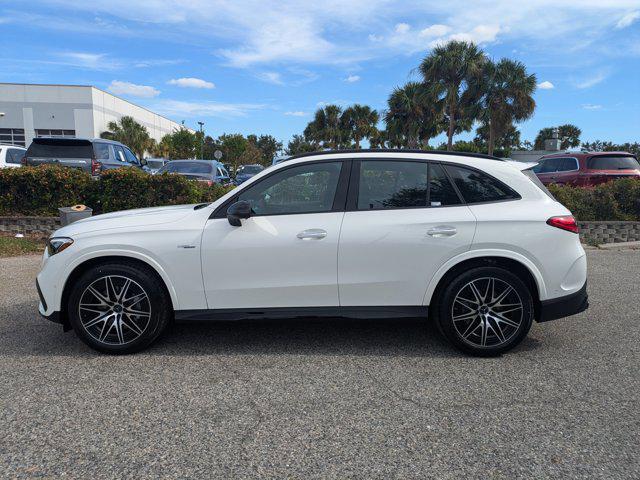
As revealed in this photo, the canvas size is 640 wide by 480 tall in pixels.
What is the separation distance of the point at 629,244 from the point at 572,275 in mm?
7160

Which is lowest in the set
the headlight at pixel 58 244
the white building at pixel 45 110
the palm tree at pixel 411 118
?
the headlight at pixel 58 244

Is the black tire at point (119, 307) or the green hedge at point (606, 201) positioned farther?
the green hedge at point (606, 201)

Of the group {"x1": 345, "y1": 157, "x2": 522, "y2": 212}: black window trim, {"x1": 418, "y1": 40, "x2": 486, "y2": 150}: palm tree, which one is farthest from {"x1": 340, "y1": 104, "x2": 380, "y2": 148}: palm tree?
{"x1": 345, "y1": 157, "x2": 522, "y2": 212}: black window trim

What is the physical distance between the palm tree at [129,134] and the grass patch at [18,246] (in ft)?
161

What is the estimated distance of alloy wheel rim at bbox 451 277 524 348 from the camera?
394 centimetres

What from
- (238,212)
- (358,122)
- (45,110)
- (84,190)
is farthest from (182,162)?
(45,110)

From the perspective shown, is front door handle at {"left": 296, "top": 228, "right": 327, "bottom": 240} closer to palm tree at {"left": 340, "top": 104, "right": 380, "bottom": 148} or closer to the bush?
the bush

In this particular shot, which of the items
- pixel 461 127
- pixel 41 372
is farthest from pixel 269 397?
pixel 461 127

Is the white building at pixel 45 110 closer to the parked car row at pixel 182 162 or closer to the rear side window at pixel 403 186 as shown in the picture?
the parked car row at pixel 182 162

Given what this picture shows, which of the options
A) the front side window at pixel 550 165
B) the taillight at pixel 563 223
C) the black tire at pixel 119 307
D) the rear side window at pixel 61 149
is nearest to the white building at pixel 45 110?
the rear side window at pixel 61 149

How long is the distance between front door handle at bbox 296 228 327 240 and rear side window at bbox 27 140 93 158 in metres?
9.86

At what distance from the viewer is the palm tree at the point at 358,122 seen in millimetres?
49125

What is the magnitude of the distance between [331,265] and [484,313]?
51.1 inches

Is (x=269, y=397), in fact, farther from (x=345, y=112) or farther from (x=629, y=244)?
(x=345, y=112)
